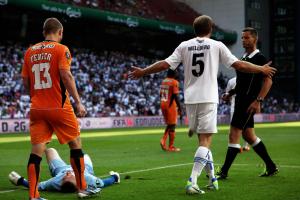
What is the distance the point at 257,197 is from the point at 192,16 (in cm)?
5170

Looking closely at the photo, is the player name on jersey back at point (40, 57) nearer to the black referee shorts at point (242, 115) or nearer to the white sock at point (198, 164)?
the white sock at point (198, 164)

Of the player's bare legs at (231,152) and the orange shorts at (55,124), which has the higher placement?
the orange shorts at (55,124)

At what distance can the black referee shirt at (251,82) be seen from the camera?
9055 millimetres

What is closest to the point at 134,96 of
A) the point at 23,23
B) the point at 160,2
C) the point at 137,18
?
the point at 137,18

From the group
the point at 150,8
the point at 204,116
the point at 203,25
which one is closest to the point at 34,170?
the point at 204,116

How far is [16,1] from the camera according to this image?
115ft

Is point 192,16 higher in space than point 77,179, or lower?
higher

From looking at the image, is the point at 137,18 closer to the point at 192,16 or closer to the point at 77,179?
the point at 192,16

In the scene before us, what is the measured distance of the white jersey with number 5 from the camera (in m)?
7.29

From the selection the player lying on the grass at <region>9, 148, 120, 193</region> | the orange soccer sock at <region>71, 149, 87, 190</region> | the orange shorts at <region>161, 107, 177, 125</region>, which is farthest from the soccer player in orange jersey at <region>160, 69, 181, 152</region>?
the orange soccer sock at <region>71, 149, 87, 190</region>

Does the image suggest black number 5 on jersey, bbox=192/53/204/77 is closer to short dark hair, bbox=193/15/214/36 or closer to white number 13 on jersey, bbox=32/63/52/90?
short dark hair, bbox=193/15/214/36

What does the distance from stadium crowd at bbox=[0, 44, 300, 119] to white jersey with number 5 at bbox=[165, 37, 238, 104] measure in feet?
78.9

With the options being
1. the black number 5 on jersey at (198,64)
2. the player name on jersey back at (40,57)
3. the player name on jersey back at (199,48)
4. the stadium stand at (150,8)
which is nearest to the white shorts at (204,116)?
the black number 5 on jersey at (198,64)

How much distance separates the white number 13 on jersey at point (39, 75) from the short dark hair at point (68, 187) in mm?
1501
